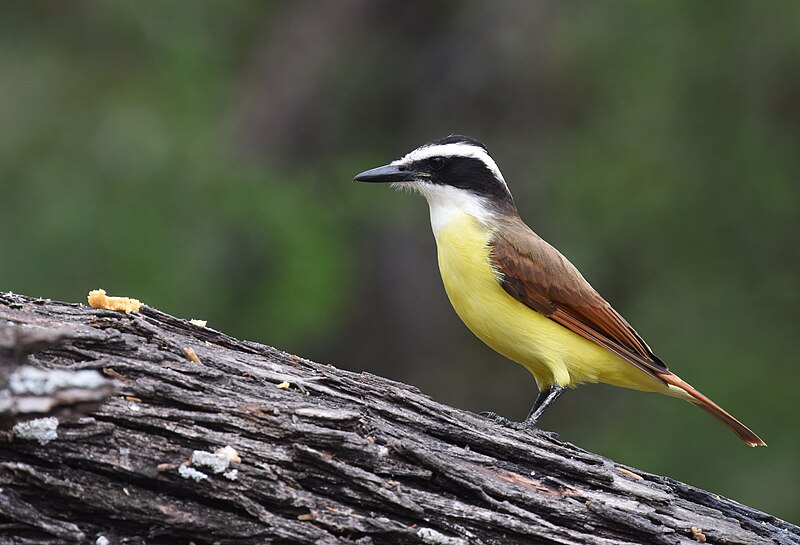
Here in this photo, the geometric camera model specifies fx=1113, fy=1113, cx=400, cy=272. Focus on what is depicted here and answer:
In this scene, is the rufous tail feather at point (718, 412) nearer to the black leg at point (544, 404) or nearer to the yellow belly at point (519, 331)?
the yellow belly at point (519, 331)

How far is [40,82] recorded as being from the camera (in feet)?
36.1

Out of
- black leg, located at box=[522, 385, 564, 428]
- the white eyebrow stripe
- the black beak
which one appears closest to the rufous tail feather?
black leg, located at box=[522, 385, 564, 428]

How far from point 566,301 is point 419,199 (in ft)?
15.7

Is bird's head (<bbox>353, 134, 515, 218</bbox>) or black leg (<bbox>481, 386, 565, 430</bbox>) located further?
bird's head (<bbox>353, 134, 515, 218</bbox>)

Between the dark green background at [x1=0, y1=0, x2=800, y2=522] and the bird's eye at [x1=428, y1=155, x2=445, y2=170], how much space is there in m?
3.46

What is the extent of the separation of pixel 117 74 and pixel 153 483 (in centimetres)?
802

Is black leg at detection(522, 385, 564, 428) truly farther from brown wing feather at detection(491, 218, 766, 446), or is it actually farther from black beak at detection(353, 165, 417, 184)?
black beak at detection(353, 165, 417, 184)

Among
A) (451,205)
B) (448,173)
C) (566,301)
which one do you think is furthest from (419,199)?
(566,301)

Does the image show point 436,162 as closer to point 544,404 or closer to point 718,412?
point 544,404

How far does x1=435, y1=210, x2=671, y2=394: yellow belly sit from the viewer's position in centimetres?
604

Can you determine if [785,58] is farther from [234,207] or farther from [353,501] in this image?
[353,501]

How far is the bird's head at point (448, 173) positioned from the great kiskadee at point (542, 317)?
10.4 inches

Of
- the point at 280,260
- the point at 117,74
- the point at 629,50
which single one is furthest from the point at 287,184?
the point at 629,50

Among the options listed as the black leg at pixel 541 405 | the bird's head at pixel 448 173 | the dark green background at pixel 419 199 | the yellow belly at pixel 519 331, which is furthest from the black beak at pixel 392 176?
the dark green background at pixel 419 199
